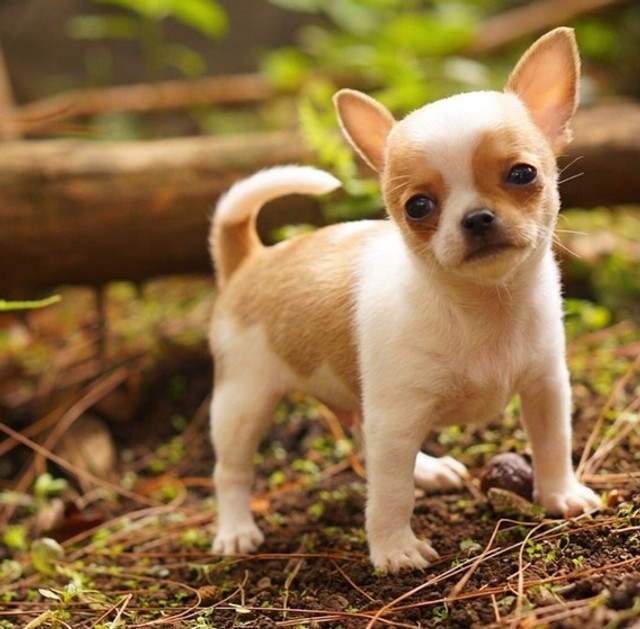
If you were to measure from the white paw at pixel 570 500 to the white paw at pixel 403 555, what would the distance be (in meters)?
0.43

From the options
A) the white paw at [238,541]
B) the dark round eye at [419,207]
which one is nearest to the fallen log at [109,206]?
the white paw at [238,541]

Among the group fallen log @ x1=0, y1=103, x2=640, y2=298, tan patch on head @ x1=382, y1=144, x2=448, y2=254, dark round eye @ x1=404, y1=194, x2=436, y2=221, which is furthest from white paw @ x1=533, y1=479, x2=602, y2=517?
fallen log @ x1=0, y1=103, x2=640, y2=298

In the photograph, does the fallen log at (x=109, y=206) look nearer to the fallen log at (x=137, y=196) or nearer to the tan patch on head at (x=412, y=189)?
the fallen log at (x=137, y=196)

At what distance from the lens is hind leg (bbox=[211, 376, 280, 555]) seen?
334 centimetres

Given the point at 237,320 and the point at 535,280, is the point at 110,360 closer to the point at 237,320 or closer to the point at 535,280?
the point at 237,320

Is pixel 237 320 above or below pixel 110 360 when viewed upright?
above

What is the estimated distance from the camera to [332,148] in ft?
14.4

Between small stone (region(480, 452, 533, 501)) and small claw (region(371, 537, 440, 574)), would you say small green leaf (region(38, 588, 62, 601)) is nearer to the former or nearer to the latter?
small claw (region(371, 537, 440, 574))

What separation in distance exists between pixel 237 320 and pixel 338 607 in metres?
1.15

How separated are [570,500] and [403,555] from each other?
0.58 m

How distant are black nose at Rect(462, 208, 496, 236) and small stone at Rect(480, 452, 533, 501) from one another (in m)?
1.06

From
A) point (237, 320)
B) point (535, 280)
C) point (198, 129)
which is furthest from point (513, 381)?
point (198, 129)

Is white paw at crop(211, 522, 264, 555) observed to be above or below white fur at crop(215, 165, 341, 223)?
below

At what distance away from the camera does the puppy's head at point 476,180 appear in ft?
8.23
